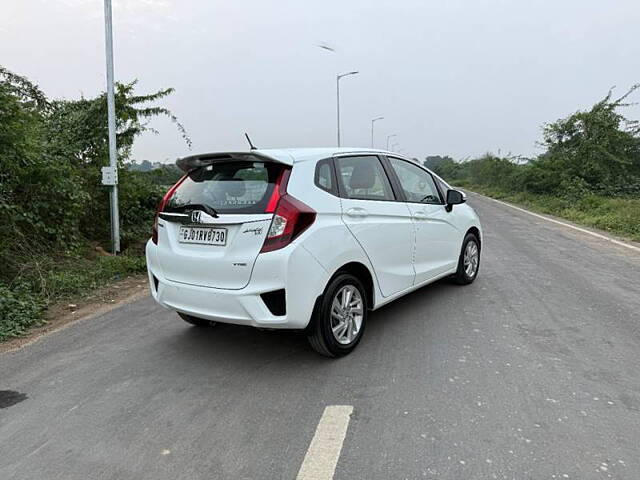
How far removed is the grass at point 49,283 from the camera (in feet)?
15.5

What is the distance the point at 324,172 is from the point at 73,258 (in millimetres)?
4840

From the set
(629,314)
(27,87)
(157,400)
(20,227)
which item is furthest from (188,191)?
(27,87)

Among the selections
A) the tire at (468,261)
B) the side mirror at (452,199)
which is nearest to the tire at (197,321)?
the side mirror at (452,199)

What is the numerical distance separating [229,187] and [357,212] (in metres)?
1.03

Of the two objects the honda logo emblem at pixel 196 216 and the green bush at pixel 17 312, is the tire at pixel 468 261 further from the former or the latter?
the green bush at pixel 17 312

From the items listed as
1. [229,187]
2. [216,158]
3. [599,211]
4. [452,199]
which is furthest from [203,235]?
[599,211]

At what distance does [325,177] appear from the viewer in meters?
3.66

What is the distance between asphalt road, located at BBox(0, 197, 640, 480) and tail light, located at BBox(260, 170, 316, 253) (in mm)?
1018

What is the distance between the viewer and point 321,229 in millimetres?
3412

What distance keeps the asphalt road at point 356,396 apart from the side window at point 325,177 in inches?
53.5

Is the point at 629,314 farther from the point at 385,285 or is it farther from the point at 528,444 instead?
the point at 528,444

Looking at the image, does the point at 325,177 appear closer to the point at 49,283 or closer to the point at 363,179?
the point at 363,179

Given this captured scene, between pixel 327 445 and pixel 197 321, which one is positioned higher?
pixel 197 321

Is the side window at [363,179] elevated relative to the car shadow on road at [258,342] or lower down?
elevated
